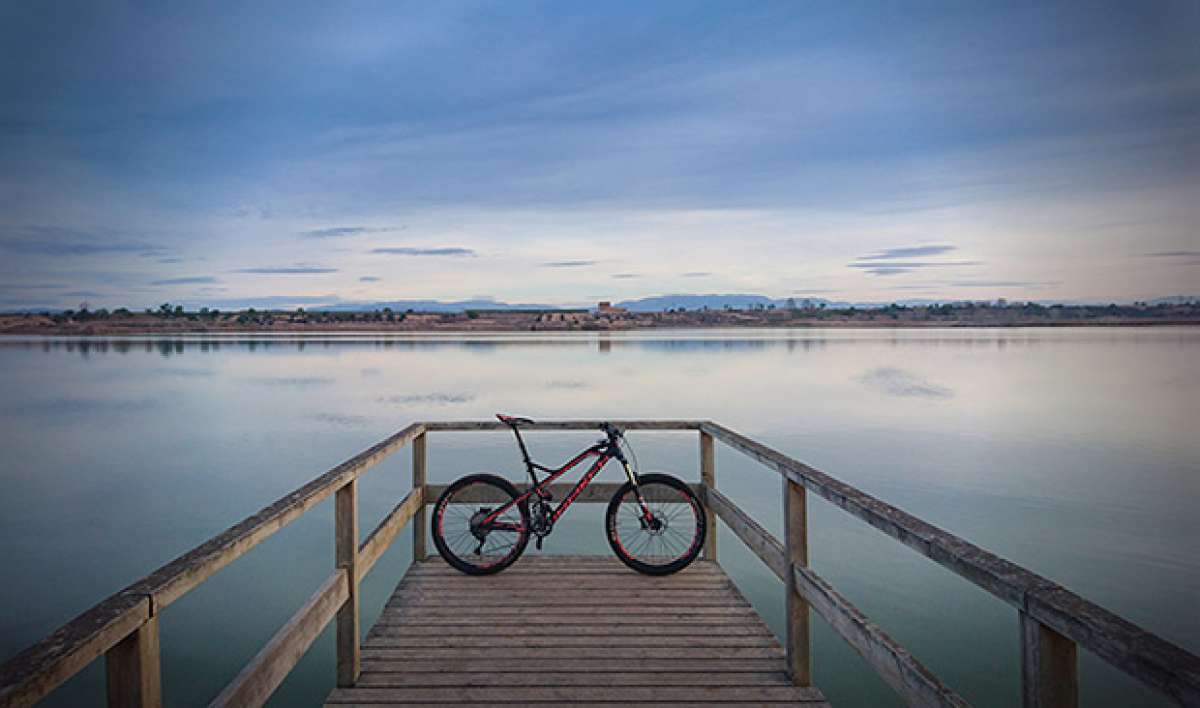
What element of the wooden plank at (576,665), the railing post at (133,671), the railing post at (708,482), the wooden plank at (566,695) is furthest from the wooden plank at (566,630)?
the railing post at (133,671)

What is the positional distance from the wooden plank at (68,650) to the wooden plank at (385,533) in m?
1.93

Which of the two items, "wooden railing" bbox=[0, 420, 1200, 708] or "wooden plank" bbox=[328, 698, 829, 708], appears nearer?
"wooden railing" bbox=[0, 420, 1200, 708]

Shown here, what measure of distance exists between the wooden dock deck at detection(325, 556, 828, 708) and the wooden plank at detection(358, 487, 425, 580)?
40 centimetres

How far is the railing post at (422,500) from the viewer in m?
5.31

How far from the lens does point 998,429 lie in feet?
66.6

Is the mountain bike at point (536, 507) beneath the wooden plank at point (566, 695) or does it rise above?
above

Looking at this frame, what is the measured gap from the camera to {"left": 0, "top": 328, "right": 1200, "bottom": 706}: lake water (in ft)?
20.7

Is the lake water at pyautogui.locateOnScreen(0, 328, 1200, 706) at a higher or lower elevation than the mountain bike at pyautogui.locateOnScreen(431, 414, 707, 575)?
lower

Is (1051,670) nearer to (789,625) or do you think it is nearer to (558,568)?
(789,625)

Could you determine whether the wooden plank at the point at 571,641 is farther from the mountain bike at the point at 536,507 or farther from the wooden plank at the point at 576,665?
the mountain bike at the point at 536,507

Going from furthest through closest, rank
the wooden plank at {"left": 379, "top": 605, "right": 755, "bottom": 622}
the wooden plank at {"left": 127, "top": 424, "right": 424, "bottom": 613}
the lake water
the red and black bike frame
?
the lake water < the red and black bike frame < the wooden plank at {"left": 379, "top": 605, "right": 755, "bottom": 622} < the wooden plank at {"left": 127, "top": 424, "right": 424, "bottom": 613}

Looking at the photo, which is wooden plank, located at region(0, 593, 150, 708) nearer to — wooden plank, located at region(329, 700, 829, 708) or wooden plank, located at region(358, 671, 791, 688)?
wooden plank, located at region(329, 700, 829, 708)

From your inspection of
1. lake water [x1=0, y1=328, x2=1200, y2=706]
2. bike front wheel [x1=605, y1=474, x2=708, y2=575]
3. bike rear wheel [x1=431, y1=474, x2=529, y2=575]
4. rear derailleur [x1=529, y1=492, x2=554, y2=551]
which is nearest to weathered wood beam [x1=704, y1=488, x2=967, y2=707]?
bike front wheel [x1=605, y1=474, x2=708, y2=575]

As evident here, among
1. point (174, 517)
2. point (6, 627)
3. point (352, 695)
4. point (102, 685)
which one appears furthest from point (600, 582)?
point (174, 517)
